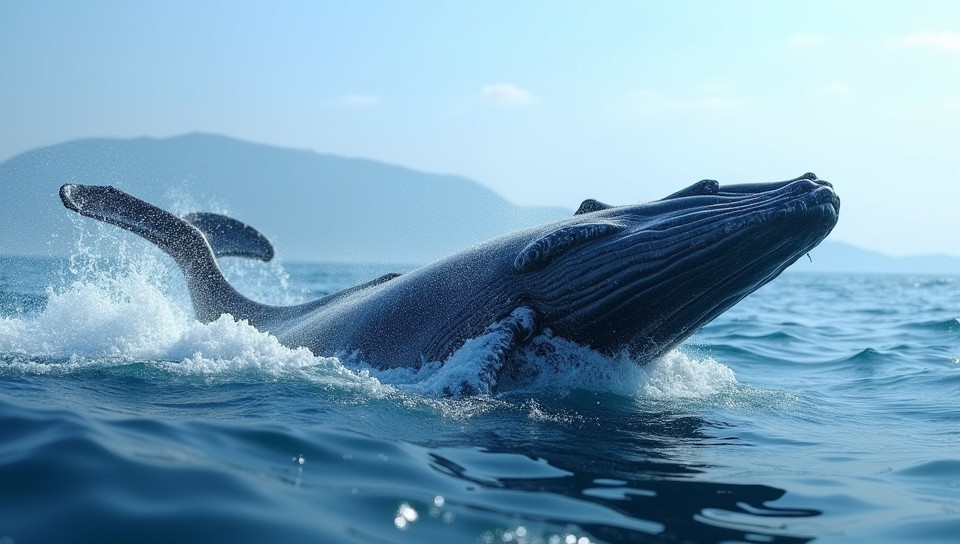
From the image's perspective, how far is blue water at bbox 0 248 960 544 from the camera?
4.59 metres

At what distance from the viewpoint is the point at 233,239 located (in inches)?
572

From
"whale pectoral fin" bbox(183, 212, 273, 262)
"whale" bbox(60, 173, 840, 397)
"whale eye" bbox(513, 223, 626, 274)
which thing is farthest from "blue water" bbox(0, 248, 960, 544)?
"whale pectoral fin" bbox(183, 212, 273, 262)

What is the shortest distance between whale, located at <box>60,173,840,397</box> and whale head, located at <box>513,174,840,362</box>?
0.5 inches

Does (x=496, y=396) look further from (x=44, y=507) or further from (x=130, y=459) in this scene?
(x=44, y=507)

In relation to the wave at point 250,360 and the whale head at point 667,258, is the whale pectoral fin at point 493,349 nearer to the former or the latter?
the wave at point 250,360

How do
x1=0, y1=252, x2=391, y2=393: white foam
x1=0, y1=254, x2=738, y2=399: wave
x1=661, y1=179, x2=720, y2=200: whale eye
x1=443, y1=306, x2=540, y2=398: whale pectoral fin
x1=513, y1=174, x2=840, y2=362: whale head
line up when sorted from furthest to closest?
x1=661, y1=179, x2=720, y2=200: whale eye
x1=0, y1=252, x2=391, y2=393: white foam
x1=0, y1=254, x2=738, y2=399: wave
x1=513, y1=174, x2=840, y2=362: whale head
x1=443, y1=306, x2=540, y2=398: whale pectoral fin

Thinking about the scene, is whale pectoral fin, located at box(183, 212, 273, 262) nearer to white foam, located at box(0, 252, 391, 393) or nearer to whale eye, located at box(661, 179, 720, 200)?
white foam, located at box(0, 252, 391, 393)

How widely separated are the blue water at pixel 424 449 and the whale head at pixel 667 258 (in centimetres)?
42

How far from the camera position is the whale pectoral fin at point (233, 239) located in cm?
1443

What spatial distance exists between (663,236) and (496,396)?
2165 mm

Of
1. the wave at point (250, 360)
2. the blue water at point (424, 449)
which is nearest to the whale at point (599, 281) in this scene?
the wave at point (250, 360)

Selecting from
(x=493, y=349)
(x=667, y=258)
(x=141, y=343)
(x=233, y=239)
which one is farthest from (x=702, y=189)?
(x=233, y=239)

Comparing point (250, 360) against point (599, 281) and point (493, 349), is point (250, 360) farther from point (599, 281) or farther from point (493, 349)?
point (599, 281)

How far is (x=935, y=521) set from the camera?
5.40m
